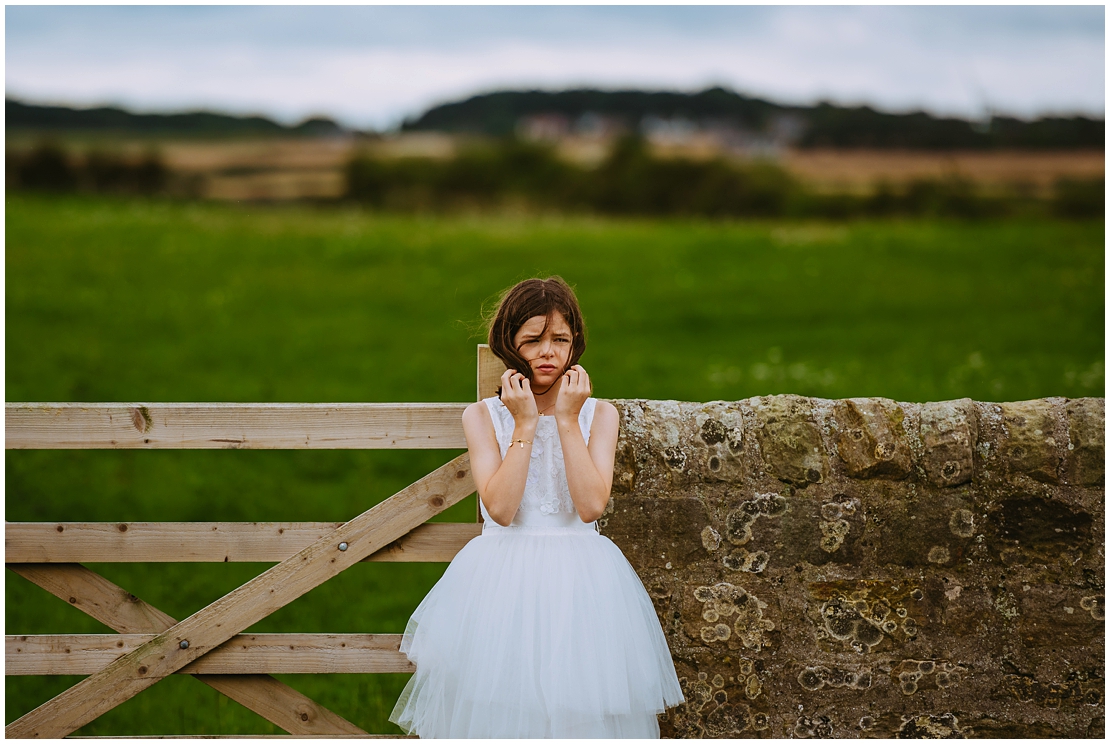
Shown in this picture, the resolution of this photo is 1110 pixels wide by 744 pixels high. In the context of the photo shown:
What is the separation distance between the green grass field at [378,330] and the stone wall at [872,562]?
2.08 metres

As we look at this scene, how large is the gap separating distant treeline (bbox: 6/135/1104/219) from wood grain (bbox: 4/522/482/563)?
17.5 metres

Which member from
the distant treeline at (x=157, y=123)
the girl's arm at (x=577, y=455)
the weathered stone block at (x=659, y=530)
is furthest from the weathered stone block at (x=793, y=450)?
the distant treeline at (x=157, y=123)

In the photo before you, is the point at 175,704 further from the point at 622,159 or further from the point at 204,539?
the point at 622,159

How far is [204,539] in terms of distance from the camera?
3604 mm

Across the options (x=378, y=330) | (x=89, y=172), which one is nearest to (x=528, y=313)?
(x=378, y=330)

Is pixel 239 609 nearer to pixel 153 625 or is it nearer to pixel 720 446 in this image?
pixel 153 625

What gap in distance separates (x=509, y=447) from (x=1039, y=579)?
226 cm

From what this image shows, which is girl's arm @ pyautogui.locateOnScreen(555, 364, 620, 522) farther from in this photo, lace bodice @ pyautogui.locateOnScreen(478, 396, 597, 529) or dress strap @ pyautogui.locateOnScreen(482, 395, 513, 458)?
dress strap @ pyautogui.locateOnScreen(482, 395, 513, 458)

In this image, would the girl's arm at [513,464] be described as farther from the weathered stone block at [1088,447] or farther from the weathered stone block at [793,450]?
the weathered stone block at [1088,447]

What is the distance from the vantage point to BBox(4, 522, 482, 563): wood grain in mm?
3586

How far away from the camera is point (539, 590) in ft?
10.1

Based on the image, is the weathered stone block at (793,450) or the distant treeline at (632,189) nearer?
the weathered stone block at (793,450)

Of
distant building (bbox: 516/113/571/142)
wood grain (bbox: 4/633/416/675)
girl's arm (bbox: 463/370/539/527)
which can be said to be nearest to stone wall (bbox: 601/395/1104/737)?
girl's arm (bbox: 463/370/539/527)

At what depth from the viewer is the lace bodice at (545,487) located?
319 cm
